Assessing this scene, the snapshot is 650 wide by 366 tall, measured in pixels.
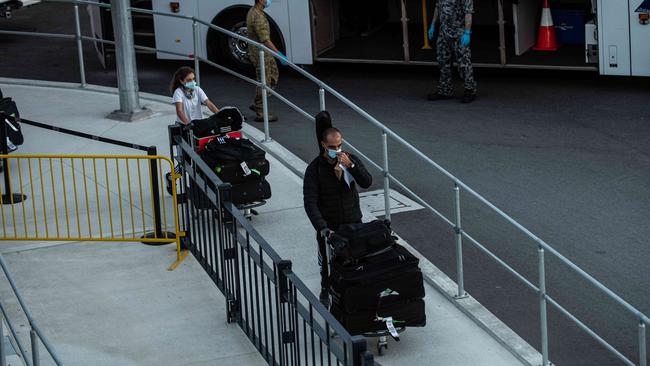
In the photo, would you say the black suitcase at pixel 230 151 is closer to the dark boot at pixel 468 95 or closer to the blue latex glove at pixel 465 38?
the blue latex glove at pixel 465 38

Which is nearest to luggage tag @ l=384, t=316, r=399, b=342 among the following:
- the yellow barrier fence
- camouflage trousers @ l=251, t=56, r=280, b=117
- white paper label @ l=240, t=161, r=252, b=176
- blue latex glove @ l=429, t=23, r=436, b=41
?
the yellow barrier fence

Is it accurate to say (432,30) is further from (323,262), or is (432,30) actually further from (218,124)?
(323,262)

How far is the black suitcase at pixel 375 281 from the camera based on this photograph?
9234mm

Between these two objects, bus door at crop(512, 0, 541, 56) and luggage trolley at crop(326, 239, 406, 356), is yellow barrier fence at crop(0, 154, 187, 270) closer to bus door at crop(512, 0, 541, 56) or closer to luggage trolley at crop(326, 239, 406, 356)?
luggage trolley at crop(326, 239, 406, 356)

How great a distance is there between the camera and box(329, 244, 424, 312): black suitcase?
9234 millimetres

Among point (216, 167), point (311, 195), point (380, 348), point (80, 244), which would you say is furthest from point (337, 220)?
point (80, 244)

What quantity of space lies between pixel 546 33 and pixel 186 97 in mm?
6699

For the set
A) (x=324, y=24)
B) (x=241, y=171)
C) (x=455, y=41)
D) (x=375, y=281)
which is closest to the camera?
(x=375, y=281)

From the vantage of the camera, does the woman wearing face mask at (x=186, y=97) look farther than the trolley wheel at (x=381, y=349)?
Yes

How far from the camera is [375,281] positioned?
925cm

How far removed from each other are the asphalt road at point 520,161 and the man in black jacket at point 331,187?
1.50 metres

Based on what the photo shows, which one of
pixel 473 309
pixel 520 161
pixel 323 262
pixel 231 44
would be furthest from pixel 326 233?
pixel 231 44

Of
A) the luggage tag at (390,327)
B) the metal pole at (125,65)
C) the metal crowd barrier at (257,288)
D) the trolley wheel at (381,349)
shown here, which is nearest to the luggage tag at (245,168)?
the metal crowd barrier at (257,288)

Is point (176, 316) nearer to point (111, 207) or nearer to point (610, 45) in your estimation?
point (111, 207)
